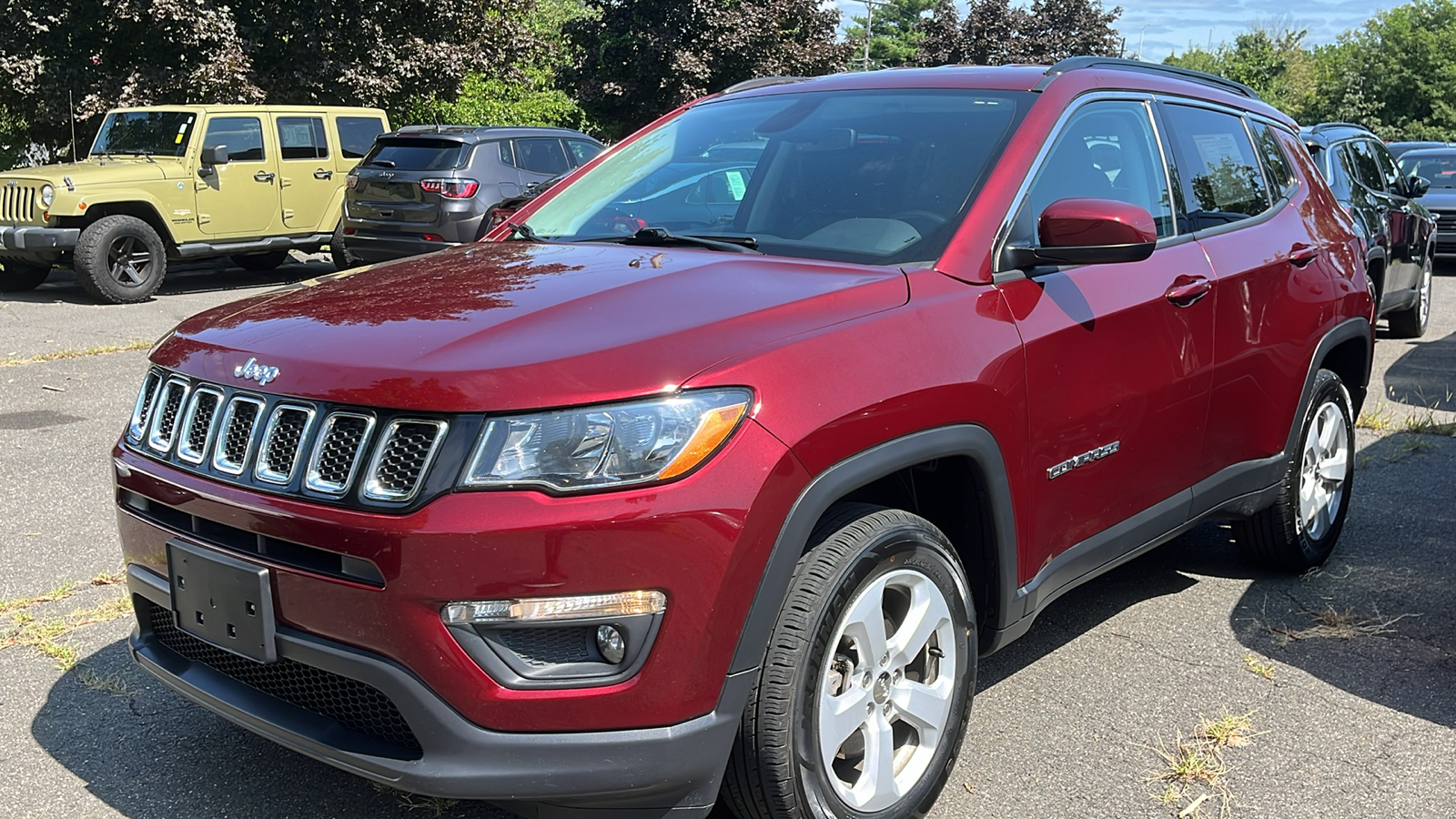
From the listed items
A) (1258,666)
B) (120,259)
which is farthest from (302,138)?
(1258,666)

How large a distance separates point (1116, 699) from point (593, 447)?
2077mm

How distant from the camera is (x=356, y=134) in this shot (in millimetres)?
15031

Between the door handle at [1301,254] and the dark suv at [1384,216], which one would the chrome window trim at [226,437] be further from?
the dark suv at [1384,216]

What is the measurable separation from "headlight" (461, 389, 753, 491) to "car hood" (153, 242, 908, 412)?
34 mm

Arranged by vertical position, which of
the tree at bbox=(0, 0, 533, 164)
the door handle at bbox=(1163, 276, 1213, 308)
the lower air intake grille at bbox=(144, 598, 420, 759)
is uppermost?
the tree at bbox=(0, 0, 533, 164)

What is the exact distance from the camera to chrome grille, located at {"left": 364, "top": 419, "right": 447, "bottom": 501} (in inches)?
91.1

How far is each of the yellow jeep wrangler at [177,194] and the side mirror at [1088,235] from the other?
37.5 feet

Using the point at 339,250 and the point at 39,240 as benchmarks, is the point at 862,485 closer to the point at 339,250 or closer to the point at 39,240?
the point at 39,240

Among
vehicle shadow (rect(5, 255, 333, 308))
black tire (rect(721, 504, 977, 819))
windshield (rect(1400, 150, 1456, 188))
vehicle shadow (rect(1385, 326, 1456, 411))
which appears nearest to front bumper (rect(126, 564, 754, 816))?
black tire (rect(721, 504, 977, 819))

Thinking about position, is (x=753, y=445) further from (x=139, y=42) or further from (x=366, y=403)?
(x=139, y=42)

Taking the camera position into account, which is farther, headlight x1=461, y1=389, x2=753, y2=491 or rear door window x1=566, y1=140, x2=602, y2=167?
rear door window x1=566, y1=140, x2=602, y2=167

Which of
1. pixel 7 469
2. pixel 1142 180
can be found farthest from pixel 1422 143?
pixel 7 469

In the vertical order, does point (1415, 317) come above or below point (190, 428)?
below

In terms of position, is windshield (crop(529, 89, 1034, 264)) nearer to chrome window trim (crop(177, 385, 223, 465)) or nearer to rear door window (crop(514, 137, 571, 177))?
chrome window trim (crop(177, 385, 223, 465))
